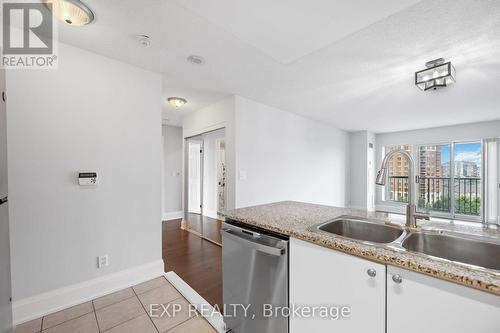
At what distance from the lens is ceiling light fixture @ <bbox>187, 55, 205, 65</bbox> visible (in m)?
2.11

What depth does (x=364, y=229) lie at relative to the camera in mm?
1357

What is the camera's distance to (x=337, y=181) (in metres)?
5.77

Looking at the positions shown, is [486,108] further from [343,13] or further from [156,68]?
[156,68]

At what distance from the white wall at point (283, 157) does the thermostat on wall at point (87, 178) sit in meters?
1.76

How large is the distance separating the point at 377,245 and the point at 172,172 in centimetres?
496

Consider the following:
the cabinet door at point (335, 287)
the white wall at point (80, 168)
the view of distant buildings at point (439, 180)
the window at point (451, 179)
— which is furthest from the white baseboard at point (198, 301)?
the view of distant buildings at point (439, 180)

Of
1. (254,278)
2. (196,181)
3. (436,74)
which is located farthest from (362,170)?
(254,278)

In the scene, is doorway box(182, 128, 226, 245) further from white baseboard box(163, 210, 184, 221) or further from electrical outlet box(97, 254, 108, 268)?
electrical outlet box(97, 254, 108, 268)

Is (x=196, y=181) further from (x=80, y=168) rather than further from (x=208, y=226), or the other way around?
(x=80, y=168)

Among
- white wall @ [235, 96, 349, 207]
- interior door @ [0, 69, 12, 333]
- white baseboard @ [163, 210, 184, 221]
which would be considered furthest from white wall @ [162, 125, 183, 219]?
interior door @ [0, 69, 12, 333]

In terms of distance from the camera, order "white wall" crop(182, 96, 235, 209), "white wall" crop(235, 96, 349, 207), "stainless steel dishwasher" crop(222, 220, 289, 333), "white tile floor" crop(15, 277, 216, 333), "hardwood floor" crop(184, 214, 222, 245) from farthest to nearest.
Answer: "hardwood floor" crop(184, 214, 222, 245) → "white wall" crop(235, 96, 349, 207) → "white wall" crop(182, 96, 235, 209) → "white tile floor" crop(15, 277, 216, 333) → "stainless steel dishwasher" crop(222, 220, 289, 333)

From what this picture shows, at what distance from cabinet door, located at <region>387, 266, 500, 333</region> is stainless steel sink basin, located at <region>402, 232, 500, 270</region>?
1.11 ft

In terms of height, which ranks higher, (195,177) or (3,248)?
(195,177)

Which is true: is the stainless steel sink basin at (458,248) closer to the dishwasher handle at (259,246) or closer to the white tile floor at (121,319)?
Result: the dishwasher handle at (259,246)
